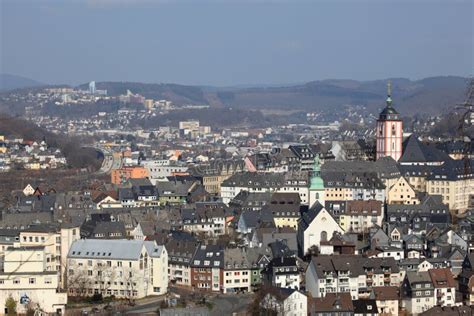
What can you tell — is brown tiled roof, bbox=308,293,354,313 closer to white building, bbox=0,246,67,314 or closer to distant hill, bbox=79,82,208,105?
white building, bbox=0,246,67,314

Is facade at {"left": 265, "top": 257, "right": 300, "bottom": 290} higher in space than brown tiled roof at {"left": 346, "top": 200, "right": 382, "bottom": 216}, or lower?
lower

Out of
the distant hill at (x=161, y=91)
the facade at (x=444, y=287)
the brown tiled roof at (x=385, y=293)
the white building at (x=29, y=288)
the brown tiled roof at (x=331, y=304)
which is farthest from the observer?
the distant hill at (x=161, y=91)

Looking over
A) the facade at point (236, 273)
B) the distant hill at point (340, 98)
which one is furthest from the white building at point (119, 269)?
the distant hill at point (340, 98)

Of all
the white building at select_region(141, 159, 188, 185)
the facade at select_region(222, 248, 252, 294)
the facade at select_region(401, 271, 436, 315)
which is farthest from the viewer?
the white building at select_region(141, 159, 188, 185)

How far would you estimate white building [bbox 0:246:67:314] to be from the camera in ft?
86.8

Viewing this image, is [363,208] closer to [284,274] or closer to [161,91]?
[284,274]

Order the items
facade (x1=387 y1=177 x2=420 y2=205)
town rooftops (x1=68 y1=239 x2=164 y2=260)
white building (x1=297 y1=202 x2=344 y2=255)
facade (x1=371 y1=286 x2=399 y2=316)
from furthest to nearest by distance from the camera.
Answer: facade (x1=387 y1=177 x2=420 y2=205) → white building (x1=297 y1=202 x2=344 y2=255) → town rooftops (x1=68 y1=239 x2=164 y2=260) → facade (x1=371 y1=286 x2=399 y2=316)

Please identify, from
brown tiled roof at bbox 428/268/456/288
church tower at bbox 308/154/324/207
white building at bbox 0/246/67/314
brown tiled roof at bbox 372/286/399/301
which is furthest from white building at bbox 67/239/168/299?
church tower at bbox 308/154/324/207

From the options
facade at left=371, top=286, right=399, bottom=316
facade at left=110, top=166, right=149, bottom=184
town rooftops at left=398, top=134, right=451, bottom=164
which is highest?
town rooftops at left=398, top=134, right=451, bottom=164

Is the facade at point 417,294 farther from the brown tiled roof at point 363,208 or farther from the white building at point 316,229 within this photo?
the brown tiled roof at point 363,208

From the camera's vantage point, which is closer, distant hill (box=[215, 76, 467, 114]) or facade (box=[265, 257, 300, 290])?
facade (box=[265, 257, 300, 290])

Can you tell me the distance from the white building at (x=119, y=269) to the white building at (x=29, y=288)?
6.29 feet

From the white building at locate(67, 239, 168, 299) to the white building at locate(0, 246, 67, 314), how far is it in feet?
6.29

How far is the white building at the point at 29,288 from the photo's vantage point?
1041 inches
